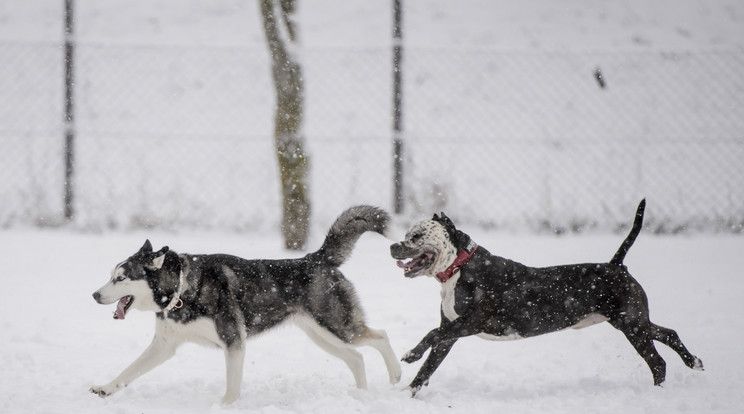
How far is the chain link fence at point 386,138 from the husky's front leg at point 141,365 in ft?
14.0

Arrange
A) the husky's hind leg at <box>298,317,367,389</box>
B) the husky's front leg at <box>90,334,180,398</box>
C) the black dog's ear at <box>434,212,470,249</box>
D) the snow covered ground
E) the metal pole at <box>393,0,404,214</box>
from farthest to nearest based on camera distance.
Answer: the metal pole at <box>393,0,404,214</box>
the husky's hind leg at <box>298,317,367,389</box>
the black dog's ear at <box>434,212,470,249</box>
the husky's front leg at <box>90,334,180,398</box>
the snow covered ground

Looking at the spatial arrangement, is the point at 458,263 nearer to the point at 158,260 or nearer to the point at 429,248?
the point at 429,248

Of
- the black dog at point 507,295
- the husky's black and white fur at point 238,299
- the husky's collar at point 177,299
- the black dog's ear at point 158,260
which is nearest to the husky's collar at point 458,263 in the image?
the black dog at point 507,295

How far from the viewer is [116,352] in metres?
5.19

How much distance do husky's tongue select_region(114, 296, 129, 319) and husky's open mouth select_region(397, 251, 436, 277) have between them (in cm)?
148

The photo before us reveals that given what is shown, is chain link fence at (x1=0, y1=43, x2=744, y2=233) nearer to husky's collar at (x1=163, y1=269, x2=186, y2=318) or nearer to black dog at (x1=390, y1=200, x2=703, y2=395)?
black dog at (x1=390, y1=200, x2=703, y2=395)

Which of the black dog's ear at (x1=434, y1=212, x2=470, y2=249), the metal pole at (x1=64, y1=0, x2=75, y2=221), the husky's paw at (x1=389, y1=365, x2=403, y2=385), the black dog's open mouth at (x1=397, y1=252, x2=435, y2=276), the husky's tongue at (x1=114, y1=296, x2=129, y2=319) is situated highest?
the metal pole at (x1=64, y1=0, x2=75, y2=221)

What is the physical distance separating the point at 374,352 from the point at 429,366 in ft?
4.12

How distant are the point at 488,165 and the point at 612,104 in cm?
338

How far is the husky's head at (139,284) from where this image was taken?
13.3 feet

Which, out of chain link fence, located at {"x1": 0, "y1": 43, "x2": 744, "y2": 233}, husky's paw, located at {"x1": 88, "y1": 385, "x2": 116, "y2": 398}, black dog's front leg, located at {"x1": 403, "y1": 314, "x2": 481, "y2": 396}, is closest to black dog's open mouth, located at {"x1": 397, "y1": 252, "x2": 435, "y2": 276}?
black dog's front leg, located at {"x1": 403, "y1": 314, "x2": 481, "y2": 396}

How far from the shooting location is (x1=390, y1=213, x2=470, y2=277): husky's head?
411cm

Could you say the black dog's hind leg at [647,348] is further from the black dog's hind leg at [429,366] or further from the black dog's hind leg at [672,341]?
the black dog's hind leg at [429,366]

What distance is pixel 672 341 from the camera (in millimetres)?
4301
